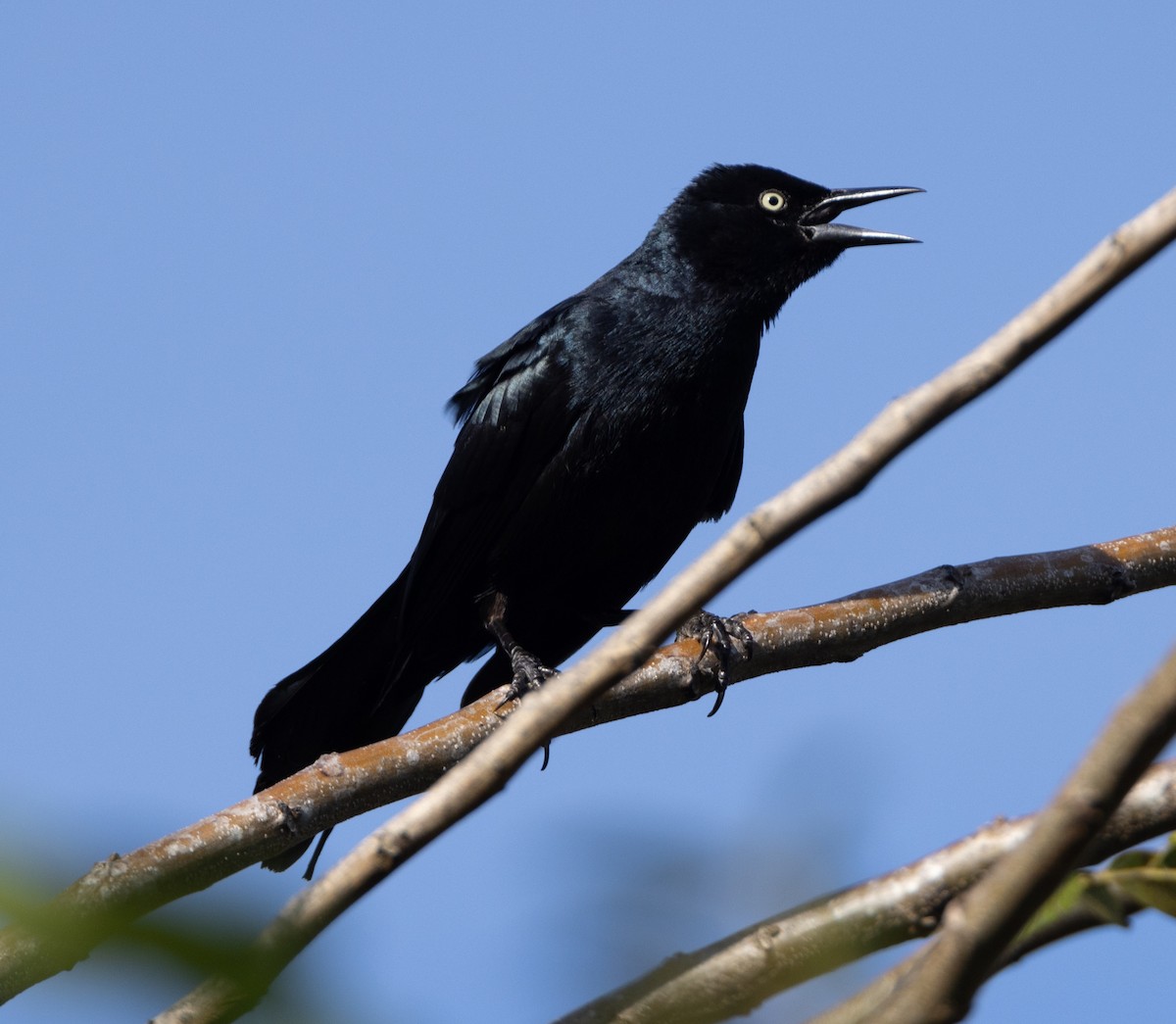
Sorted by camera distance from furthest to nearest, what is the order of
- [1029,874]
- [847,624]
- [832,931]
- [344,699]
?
1. [344,699]
2. [847,624]
3. [832,931]
4. [1029,874]

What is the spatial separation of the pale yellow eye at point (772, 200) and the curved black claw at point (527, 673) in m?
2.43

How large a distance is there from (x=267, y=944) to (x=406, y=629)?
4.40 metres

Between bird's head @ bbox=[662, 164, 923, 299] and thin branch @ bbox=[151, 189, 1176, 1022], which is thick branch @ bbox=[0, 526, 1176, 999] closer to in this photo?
thin branch @ bbox=[151, 189, 1176, 1022]

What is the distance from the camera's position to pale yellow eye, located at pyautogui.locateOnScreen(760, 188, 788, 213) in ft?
19.5

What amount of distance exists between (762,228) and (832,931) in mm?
4982

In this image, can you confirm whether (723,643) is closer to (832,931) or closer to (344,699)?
(344,699)

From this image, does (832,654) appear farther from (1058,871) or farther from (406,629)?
(1058,871)

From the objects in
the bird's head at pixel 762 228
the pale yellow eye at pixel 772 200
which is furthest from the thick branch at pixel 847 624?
the pale yellow eye at pixel 772 200

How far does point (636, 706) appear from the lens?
12.2 feet

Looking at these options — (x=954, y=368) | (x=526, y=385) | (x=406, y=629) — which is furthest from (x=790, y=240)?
(x=954, y=368)

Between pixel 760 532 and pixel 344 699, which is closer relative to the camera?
pixel 760 532

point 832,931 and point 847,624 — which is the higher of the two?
point 847,624

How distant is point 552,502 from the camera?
16.3 ft

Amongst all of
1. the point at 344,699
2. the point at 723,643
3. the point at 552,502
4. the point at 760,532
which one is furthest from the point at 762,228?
the point at 760,532
